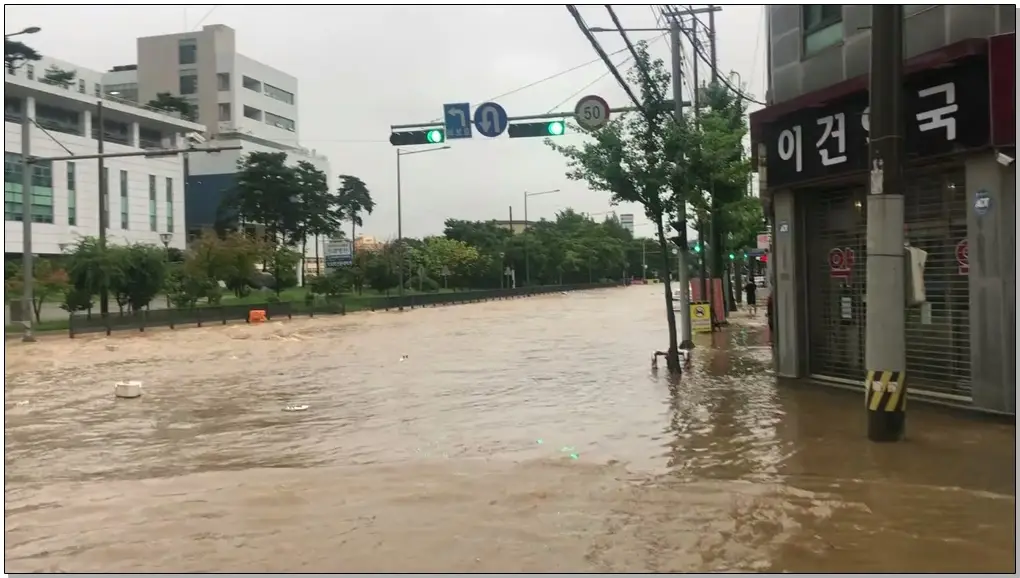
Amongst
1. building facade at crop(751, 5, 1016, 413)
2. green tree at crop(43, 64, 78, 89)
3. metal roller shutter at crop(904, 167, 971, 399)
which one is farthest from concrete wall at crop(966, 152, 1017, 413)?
green tree at crop(43, 64, 78, 89)

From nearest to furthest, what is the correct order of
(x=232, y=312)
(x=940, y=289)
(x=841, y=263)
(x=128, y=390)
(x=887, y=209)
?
(x=887, y=209)
(x=940, y=289)
(x=841, y=263)
(x=128, y=390)
(x=232, y=312)

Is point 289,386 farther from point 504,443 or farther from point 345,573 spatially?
point 345,573

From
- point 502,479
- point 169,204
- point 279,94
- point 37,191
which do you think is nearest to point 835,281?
point 502,479

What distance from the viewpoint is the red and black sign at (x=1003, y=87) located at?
30.1 feet

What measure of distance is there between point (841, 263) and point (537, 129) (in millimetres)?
8311

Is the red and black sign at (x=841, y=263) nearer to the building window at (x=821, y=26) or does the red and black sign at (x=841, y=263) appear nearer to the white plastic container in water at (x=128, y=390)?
the building window at (x=821, y=26)

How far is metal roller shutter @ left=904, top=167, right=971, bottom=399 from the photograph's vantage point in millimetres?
10578

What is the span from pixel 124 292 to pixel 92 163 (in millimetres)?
27349

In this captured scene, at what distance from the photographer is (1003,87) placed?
9227mm

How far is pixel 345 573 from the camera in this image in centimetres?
546

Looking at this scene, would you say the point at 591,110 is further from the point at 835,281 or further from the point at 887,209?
the point at 887,209

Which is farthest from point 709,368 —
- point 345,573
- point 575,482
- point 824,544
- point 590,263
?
point 590,263

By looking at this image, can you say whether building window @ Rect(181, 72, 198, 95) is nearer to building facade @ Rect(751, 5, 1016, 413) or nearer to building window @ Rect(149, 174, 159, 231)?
building window @ Rect(149, 174, 159, 231)

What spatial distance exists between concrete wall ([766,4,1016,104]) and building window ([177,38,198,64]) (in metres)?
81.5
